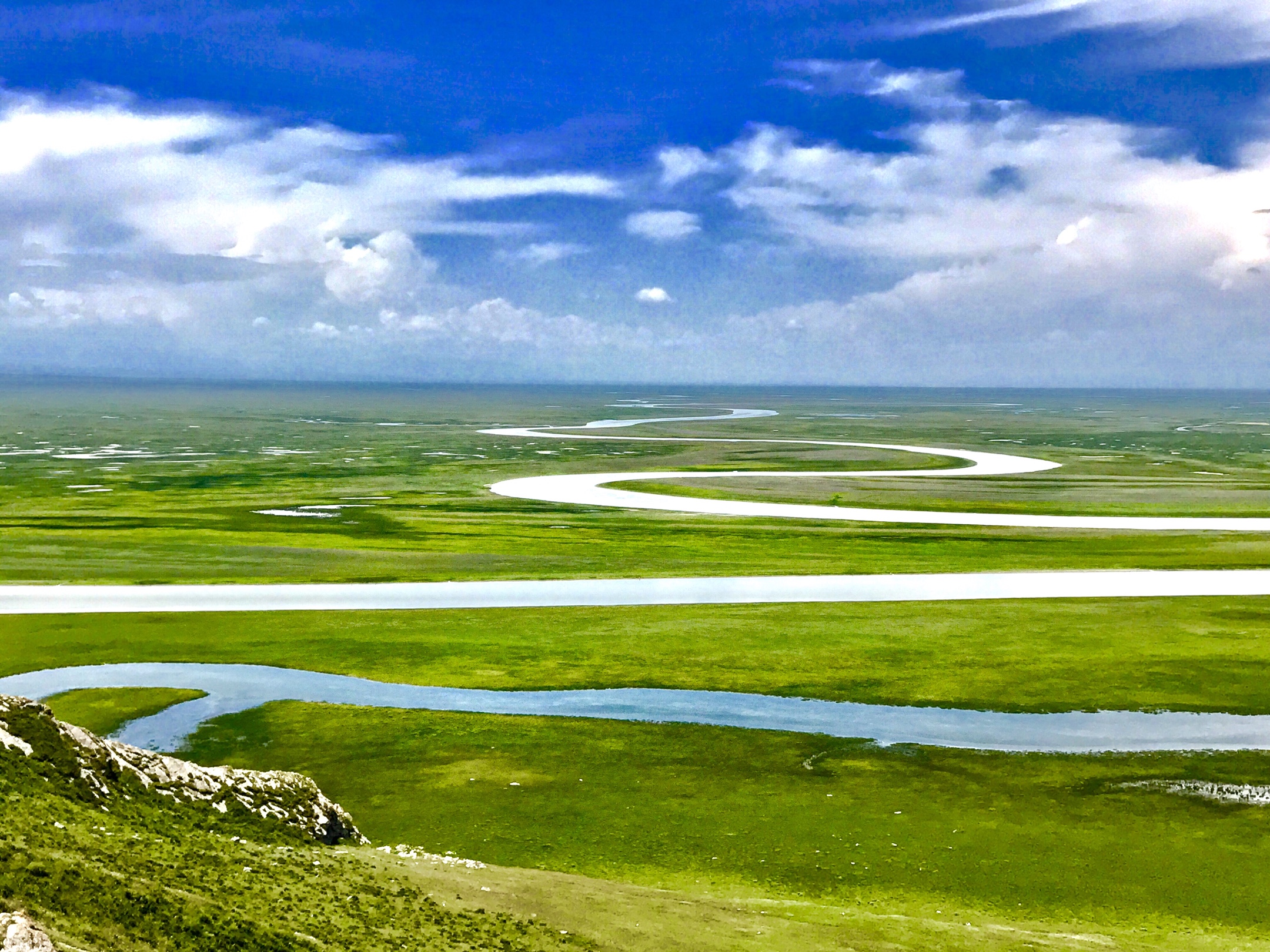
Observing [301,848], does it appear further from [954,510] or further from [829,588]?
[954,510]

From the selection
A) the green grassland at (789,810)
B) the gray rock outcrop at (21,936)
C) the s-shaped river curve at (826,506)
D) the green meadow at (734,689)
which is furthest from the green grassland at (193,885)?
the s-shaped river curve at (826,506)

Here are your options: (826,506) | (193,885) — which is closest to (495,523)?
(826,506)

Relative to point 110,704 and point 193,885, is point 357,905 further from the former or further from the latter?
point 110,704

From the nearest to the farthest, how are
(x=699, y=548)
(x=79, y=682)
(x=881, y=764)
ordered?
1. (x=881, y=764)
2. (x=79, y=682)
3. (x=699, y=548)

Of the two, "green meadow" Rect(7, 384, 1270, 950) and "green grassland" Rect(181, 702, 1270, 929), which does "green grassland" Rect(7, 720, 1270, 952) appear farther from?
"green grassland" Rect(181, 702, 1270, 929)

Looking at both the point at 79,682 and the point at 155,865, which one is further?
the point at 79,682

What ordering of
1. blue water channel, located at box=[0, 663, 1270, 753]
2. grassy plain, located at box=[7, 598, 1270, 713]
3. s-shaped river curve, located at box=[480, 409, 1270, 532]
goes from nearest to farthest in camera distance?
blue water channel, located at box=[0, 663, 1270, 753] < grassy plain, located at box=[7, 598, 1270, 713] < s-shaped river curve, located at box=[480, 409, 1270, 532]

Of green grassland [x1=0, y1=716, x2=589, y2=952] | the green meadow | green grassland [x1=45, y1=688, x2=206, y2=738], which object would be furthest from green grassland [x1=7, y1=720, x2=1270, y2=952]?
green grassland [x1=45, y1=688, x2=206, y2=738]

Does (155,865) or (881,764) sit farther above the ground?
(155,865)

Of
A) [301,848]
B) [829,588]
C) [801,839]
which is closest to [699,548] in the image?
[829,588]
